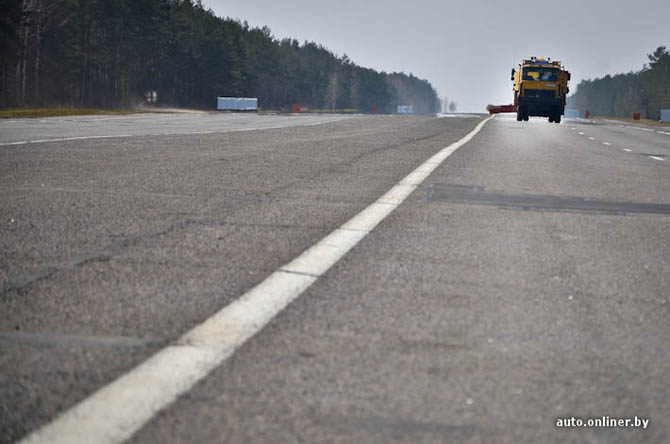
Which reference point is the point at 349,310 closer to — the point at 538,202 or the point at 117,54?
the point at 538,202

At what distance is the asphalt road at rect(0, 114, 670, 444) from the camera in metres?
2.48

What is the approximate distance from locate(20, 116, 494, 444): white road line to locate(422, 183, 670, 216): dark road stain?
346 centimetres

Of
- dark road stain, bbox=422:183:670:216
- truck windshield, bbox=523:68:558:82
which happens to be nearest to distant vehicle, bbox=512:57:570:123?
truck windshield, bbox=523:68:558:82

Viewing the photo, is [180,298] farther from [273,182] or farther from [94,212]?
[273,182]

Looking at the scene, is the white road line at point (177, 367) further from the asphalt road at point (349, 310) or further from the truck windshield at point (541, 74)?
the truck windshield at point (541, 74)

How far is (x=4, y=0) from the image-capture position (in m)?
66.8

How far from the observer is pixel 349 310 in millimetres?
3686

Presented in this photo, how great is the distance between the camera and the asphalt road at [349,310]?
248cm

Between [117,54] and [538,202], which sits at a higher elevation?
[117,54]

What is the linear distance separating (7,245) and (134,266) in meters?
1.00

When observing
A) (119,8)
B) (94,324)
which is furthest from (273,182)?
(119,8)

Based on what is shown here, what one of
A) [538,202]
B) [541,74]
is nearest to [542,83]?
[541,74]

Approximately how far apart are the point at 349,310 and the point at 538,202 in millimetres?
5004

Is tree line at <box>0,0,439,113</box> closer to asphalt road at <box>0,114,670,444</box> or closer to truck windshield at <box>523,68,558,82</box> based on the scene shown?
truck windshield at <box>523,68,558,82</box>
